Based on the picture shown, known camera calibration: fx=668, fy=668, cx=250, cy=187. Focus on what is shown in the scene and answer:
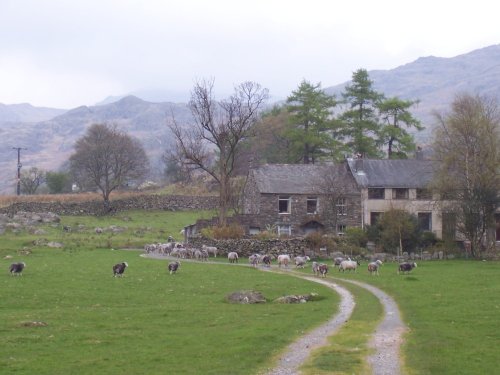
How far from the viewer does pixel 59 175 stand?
147375 mm

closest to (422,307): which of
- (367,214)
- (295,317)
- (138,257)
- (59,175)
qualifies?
(295,317)

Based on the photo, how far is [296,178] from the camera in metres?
84.5

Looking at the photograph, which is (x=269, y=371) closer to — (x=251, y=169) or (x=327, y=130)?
(x=251, y=169)

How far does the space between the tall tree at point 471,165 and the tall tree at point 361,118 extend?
110 feet

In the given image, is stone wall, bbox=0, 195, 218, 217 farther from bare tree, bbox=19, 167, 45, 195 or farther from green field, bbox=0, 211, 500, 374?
green field, bbox=0, 211, 500, 374

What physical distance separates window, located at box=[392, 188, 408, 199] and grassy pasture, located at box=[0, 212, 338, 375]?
116 feet

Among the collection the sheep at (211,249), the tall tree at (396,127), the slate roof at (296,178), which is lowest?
the sheep at (211,249)

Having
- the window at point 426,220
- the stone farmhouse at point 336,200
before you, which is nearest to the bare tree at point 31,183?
the stone farmhouse at point 336,200

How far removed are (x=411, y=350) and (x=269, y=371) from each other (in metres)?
5.42

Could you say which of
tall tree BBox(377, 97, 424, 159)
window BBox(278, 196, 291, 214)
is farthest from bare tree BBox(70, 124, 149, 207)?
tall tree BBox(377, 97, 424, 159)

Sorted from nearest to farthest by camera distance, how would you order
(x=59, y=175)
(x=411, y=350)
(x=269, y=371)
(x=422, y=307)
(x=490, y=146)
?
(x=269, y=371) < (x=411, y=350) < (x=422, y=307) < (x=490, y=146) < (x=59, y=175)

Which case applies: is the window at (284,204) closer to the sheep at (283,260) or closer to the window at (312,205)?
the window at (312,205)

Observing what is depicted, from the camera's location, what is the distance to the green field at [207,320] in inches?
796

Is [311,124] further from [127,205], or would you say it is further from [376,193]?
[127,205]
